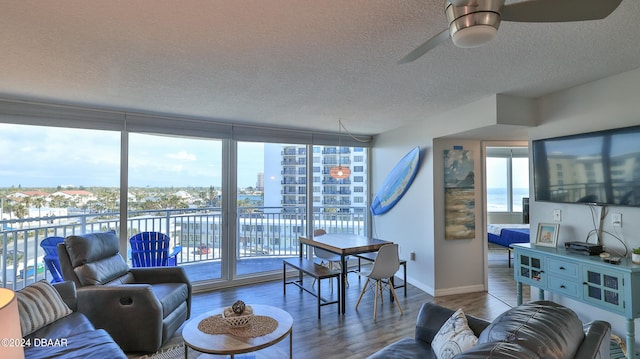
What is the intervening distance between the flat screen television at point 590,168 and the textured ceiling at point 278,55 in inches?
21.3

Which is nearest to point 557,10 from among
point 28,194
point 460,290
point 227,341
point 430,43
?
point 430,43

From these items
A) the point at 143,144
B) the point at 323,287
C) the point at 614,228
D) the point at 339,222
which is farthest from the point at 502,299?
the point at 143,144

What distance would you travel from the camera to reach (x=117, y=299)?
259cm

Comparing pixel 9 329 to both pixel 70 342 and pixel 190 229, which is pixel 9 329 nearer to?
pixel 70 342

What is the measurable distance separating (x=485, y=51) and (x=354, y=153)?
357cm

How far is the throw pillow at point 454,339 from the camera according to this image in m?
1.58

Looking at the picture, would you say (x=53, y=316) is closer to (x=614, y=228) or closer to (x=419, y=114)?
(x=419, y=114)

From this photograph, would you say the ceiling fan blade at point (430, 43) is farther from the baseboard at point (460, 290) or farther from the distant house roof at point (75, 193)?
the distant house roof at point (75, 193)

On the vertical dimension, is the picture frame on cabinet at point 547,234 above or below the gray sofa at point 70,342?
above

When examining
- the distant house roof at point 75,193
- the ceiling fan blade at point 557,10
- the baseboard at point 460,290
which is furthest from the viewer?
the baseboard at point 460,290

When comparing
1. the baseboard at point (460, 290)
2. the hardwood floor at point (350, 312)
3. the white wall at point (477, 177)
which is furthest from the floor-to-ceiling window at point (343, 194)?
the baseboard at point (460, 290)

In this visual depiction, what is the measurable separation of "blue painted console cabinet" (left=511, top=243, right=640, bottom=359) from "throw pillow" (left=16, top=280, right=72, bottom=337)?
3815mm

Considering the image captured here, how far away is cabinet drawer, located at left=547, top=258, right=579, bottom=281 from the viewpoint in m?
2.59

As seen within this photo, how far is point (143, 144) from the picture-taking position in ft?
13.6
